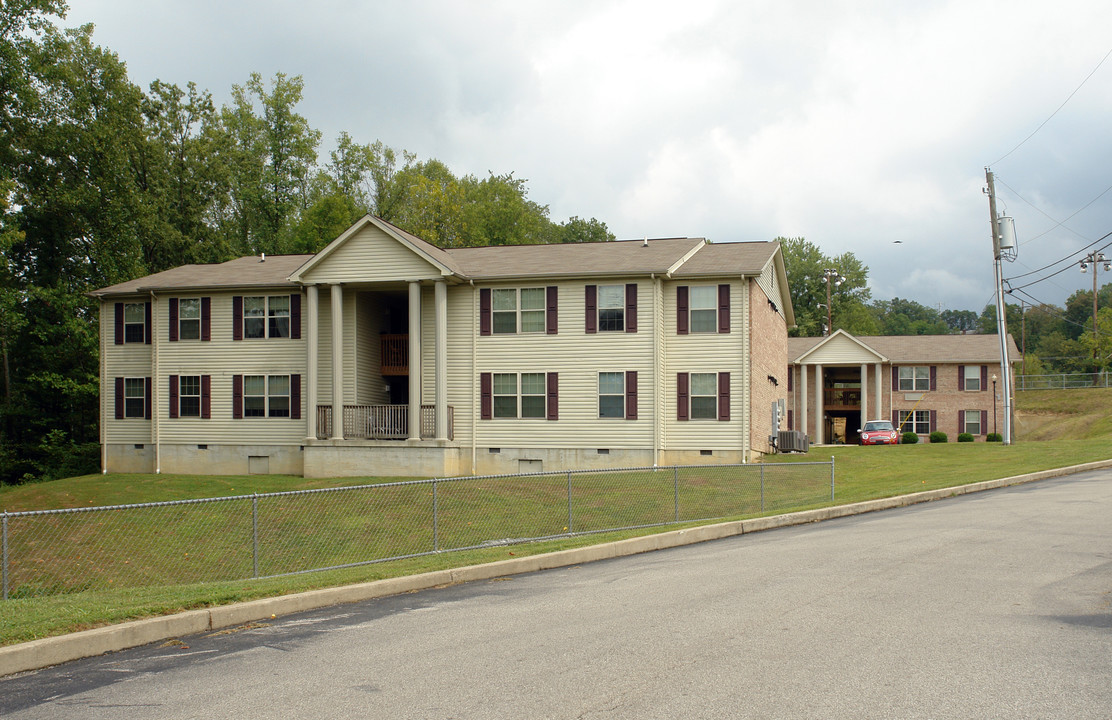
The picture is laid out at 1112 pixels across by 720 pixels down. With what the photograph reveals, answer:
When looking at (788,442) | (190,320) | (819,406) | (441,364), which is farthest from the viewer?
(819,406)

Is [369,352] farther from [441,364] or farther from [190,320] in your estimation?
[190,320]

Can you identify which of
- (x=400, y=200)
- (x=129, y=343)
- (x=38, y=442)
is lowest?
(x=38, y=442)

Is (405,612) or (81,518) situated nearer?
(405,612)

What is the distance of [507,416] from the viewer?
1218 inches

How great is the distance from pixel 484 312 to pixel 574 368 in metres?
3.70

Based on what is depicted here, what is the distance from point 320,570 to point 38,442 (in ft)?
133

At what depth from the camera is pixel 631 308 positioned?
98.7ft

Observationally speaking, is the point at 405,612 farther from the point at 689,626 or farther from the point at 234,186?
the point at 234,186

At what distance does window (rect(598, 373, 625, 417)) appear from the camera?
98.8 feet

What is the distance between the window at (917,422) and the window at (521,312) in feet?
103

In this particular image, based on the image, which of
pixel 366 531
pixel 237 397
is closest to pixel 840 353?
pixel 237 397

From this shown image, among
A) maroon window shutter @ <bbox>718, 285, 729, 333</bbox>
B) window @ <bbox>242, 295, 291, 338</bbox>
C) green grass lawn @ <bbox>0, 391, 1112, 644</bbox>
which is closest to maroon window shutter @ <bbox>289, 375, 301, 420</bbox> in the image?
window @ <bbox>242, 295, 291, 338</bbox>

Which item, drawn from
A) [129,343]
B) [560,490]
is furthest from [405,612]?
[129,343]

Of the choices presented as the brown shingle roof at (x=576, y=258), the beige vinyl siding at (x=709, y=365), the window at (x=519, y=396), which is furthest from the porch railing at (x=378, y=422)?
the beige vinyl siding at (x=709, y=365)
